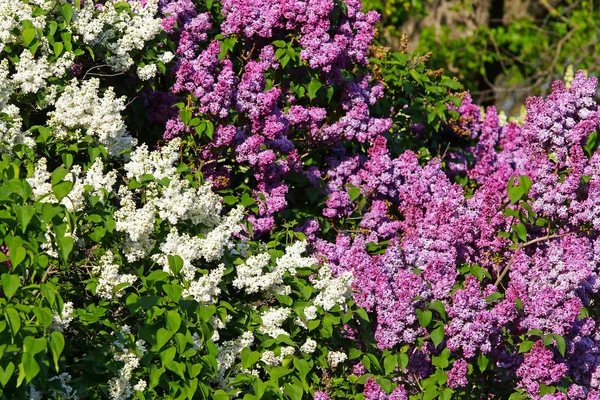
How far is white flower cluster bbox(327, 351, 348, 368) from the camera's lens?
12.5 ft

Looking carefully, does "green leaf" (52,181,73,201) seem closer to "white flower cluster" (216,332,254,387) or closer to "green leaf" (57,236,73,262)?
"green leaf" (57,236,73,262)

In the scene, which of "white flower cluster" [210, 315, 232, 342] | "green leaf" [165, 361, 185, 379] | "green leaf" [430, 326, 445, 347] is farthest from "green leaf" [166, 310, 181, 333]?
"green leaf" [430, 326, 445, 347]

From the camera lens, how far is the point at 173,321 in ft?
11.0

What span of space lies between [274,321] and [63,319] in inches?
34.6

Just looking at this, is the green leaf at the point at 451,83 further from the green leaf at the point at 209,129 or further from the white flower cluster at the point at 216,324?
the white flower cluster at the point at 216,324

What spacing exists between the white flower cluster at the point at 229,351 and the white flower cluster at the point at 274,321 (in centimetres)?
10

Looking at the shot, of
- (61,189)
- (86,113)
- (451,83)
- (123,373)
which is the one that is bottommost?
(123,373)

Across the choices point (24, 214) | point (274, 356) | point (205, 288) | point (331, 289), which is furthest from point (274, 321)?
point (24, 214)

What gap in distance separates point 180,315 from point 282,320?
457 millimetres

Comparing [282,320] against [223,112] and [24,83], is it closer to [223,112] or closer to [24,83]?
[223,112]

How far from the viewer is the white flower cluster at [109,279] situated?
3378mm

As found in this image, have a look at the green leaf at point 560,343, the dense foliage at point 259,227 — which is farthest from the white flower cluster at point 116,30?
the green leaf at point 560,343

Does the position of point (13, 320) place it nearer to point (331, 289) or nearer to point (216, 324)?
point (216, 324)

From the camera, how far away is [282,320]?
12.3 feet
